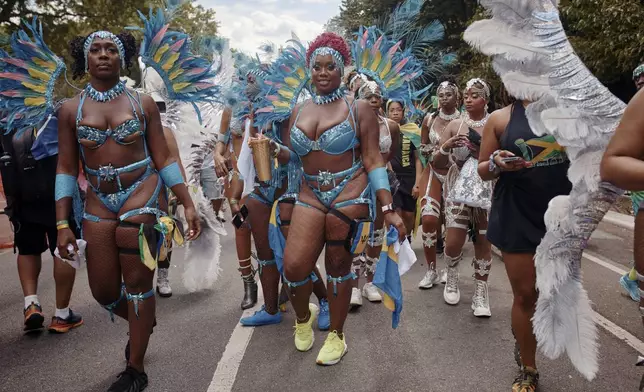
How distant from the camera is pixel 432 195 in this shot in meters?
5.62

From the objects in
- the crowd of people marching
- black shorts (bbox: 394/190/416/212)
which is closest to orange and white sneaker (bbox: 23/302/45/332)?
the crowd of people marching

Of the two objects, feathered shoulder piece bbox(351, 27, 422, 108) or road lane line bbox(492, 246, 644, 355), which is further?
feathered shoulder piece bbox(351, 27, 422, 108)

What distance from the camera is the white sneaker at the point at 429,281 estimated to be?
5.56 metres

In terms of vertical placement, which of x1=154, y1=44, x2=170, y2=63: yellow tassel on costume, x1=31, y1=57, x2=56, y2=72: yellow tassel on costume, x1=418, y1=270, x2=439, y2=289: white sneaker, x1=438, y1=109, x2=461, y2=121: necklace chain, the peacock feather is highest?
the peacock feather

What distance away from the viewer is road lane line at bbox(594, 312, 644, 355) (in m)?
3.91

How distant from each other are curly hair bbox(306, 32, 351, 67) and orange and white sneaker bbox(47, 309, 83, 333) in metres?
2.78

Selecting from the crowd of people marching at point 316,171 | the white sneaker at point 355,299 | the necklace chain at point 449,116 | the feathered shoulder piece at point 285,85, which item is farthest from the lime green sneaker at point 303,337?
the necklace chain at point 449,116

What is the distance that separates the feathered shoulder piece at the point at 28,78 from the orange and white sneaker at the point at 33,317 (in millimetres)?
1531

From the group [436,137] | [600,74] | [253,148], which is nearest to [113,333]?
[253,148]

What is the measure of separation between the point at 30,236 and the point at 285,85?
2.37 meters

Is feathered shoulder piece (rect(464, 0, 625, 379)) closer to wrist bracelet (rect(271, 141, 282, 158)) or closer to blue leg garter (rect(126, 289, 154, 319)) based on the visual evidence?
wrist bracelet (rect(271, 141, 282, 158))

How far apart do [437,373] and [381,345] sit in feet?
1.91

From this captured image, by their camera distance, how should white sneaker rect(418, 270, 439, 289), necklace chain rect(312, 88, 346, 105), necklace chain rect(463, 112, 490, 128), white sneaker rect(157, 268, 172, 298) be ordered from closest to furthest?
necklace chain rect(312, 88, 346, 105)
necklace chain rect(463, 112, 490, 128)
white sneaker rect(157, 268, 172, 298)
white sneaker rect(418, 270, 439, 289)

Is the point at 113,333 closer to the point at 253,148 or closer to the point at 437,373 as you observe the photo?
the point at 253,148
